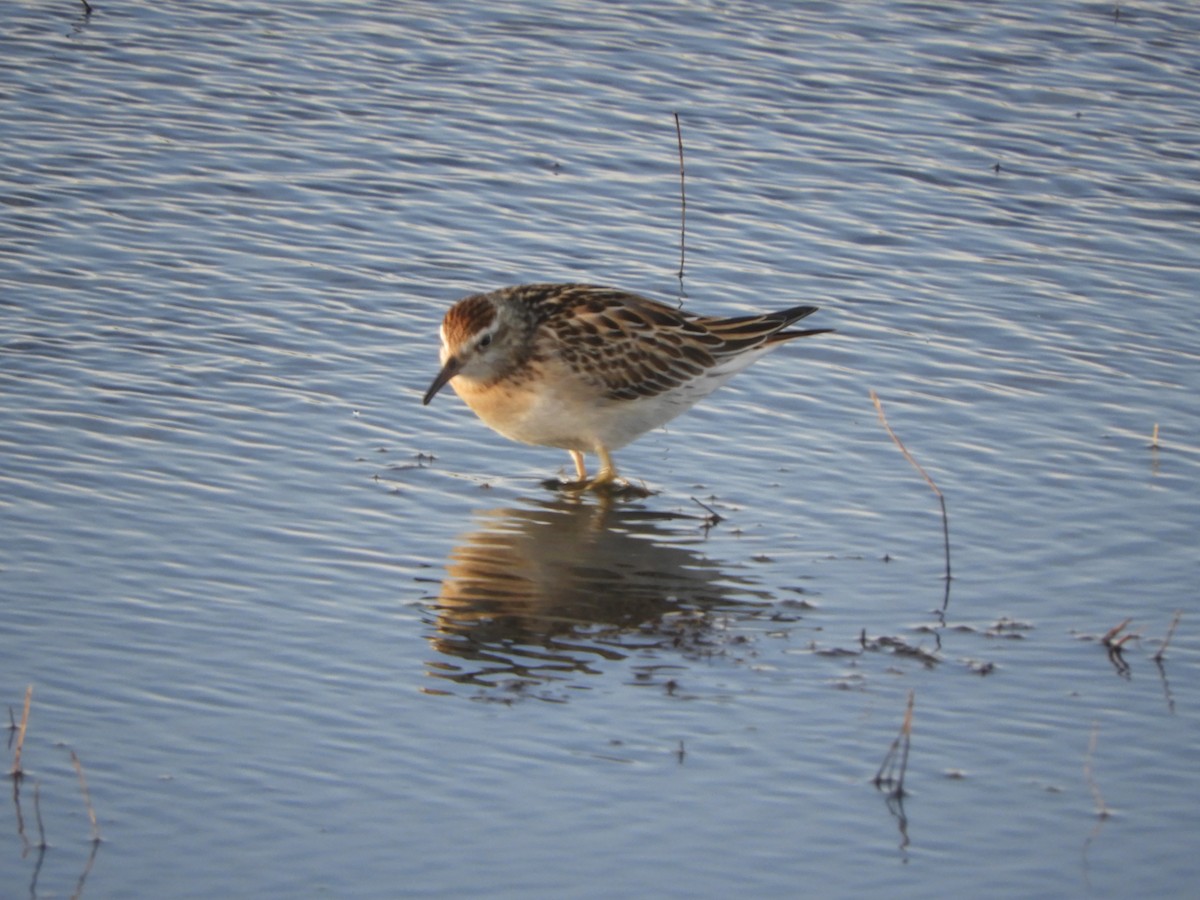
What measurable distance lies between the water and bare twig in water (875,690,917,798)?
85 mm

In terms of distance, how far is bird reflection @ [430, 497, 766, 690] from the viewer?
8375mm

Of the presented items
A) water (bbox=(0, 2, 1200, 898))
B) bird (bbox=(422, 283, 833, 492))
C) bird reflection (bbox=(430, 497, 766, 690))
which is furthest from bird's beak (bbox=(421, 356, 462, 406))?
bird reflection (bbox=(430, 497, 766, 690))

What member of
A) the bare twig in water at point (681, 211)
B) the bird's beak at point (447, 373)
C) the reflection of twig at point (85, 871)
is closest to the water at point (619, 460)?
the reflection of twig at point (85, 871)

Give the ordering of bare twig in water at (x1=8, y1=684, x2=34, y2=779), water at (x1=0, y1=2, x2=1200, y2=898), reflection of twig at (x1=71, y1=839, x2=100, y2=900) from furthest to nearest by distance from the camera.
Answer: water at (x1=0, y1=2, x2=1200, y2=898)
bare twig in water at (x1=8, y1=684, x2=34, y2=779)
reflection of twig at (x1=71, y1=839, x2=100, y2=900)

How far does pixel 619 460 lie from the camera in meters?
11.5

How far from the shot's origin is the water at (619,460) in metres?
7.00

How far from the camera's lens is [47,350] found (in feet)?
37.9

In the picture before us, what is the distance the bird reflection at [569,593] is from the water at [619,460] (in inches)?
1.4

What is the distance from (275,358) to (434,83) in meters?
6.03

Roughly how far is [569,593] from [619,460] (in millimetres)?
2434

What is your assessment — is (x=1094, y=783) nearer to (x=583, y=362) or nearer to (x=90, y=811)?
(x=90, y=811)

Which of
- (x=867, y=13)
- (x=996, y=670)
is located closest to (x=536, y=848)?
(x=996, y=670)

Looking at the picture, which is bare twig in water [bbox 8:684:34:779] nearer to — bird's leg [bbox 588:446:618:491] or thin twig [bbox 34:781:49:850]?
thin twig [bbox 34:781:49:850]

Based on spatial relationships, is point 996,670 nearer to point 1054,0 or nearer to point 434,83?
point 434,83
